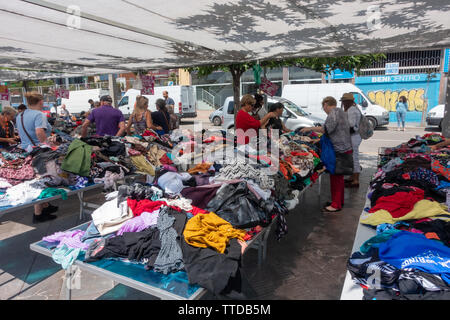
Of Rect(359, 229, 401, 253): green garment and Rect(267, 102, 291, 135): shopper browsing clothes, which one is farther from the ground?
Rect(267, 102, 291, 135): shopper browsing clothes

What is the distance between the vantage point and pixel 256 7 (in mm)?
3305

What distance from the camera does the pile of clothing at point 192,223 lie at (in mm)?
2111

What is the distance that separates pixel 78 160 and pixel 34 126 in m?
1.22

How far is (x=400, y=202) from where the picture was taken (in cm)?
272

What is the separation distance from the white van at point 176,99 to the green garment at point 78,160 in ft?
53.2

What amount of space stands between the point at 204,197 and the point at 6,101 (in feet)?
37.5

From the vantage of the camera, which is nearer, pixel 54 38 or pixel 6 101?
pixel 54 38

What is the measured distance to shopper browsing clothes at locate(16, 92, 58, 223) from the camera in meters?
4.54

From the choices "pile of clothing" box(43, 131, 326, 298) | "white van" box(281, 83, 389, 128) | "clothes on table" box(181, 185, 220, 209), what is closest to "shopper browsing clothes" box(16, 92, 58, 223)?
"pile of clothing" box(43, 131, 326, 298)

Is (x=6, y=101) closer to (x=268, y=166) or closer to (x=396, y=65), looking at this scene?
(x=268, y=166)

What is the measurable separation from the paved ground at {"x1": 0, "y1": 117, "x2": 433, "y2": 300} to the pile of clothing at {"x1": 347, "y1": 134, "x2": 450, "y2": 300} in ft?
3.13

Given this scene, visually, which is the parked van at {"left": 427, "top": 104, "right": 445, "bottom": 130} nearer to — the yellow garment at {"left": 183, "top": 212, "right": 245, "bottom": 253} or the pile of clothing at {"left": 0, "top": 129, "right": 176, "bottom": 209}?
the pile of clothing at {"left": 0, "top": 129, "right": 176, "bottom": 209}

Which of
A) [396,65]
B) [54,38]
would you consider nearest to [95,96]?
[54,38]

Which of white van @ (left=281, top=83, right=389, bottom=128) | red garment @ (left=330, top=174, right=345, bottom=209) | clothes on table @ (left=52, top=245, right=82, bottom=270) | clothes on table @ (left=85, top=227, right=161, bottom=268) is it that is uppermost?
white van @ (left=281, top=83, right=389, bottom=128)
